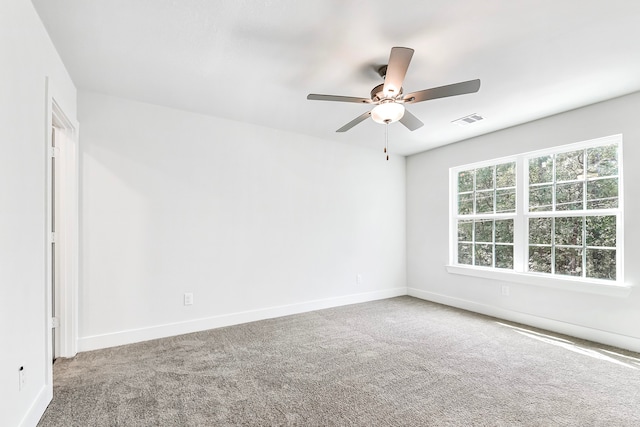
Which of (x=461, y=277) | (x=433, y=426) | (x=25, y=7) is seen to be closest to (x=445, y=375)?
(x=433, y=426)

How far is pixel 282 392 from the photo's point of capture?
87.0 inches

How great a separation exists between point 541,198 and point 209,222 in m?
4.00

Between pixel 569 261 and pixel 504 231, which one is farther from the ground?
pixel 504 231

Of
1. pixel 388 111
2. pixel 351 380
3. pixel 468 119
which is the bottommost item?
pixel 351 380

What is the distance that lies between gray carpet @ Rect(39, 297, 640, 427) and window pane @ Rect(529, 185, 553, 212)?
146cm

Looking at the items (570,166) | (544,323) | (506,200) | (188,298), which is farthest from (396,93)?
(544,323)

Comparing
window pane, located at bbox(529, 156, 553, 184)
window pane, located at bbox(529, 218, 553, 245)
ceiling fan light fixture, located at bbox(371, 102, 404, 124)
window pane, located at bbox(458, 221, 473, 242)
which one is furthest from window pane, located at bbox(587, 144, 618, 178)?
ceiling fan light fixture, located at bbox(371, 102, 404, 124)

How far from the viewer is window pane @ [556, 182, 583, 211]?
3441 mm

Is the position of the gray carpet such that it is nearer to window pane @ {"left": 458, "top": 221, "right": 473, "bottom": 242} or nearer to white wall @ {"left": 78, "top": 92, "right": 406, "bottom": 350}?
white wall @ {"left": 78, "top": 92, "right": 406, "bottom": 350}

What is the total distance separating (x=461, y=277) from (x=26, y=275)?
4.68 metres

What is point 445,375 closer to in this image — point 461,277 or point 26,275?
point 461,277

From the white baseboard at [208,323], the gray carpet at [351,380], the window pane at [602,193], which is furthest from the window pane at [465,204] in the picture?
the white baseboard at [208,323]

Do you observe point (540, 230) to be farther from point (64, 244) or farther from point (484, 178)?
point (64, 244)

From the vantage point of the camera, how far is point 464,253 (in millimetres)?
4637
